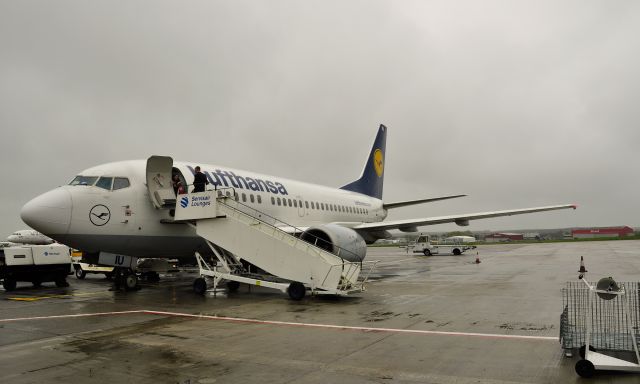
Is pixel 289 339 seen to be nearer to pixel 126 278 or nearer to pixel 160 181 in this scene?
pixel 160 181

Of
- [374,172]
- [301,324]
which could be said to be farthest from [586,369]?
[374,172]

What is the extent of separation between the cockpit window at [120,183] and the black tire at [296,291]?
18.8 feet

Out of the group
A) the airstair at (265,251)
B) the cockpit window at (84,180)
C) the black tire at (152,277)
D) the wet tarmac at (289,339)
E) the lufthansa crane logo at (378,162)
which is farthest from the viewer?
the lufthansa crane logo at (378,162)

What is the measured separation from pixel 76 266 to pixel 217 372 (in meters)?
20.0

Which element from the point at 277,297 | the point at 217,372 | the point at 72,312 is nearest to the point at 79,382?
the point at 217,372

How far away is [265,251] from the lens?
1231 centimetres

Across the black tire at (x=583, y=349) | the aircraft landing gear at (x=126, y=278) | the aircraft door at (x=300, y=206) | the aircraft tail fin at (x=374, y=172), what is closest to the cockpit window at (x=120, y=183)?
the aircraft landing gear at (x=126, y=278)

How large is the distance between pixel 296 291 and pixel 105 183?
6289 millimetres

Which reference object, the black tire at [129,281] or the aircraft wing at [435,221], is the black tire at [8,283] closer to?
the black tire at [129,281]

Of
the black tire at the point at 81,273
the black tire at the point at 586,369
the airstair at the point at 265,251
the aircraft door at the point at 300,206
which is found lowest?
the black tire at the point at 81,273

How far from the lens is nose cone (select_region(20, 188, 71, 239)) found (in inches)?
461

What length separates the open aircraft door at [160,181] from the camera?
44.6ft

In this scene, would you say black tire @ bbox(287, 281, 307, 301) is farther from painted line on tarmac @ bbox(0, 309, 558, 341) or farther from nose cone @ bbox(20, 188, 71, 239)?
nose cone @ bbox(20, 188, 71, 239)

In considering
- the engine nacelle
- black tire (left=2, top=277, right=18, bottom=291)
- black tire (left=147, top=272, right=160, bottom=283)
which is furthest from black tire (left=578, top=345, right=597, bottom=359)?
black tire (left=2, top=277, right=18, bottom=291)
